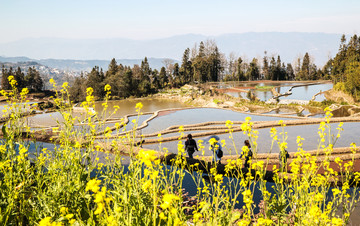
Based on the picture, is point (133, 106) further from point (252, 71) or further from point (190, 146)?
point (252, 71)

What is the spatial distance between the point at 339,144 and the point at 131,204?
15529 mm

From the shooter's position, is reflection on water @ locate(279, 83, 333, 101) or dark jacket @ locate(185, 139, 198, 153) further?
reflection on water @ locate(279, 83, 333, 101)

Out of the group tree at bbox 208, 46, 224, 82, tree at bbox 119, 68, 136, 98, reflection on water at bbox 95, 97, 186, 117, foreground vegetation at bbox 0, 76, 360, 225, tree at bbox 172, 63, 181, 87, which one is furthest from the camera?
tree at bbox 208, 46, 224, 82

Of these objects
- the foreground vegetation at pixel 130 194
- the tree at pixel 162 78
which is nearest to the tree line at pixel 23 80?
the tree at pixel 162 78

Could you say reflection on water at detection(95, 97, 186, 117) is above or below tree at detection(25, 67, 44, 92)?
below

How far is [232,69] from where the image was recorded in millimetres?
98250

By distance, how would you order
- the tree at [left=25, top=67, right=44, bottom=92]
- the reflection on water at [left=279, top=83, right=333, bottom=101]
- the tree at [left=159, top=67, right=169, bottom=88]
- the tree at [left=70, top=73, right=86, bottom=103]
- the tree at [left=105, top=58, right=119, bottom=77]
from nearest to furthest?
the reflection on water at [left=279, top=83, right=333, bottom=101] < the tree at [left=70, top=73, right=86, bottom=103] < the tree at [left=105, top=58, right=119, bottom=77] < the tree at [left=159, top=67, right=169, bottom=88] < the tree at [left=25, top=67, right=44, bottom=92]

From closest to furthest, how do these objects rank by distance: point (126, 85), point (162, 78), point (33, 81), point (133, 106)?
1. point (133, 106)
2. point (126, 85)
3. point (162, 78)
4. point (33, 81)

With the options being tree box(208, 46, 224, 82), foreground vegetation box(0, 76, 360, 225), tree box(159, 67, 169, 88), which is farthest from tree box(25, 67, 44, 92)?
foreground vegetation box(0, 76, 360, 225)

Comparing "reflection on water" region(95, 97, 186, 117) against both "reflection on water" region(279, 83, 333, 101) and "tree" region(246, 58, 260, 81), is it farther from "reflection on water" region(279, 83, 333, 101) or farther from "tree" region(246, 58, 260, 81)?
"tree" region(246, 58, 260, 81)

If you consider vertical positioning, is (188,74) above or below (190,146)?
above

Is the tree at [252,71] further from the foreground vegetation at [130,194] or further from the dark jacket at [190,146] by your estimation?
the foreground vegetation at [130,194]

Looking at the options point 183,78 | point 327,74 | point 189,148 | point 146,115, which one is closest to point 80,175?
point 189,148

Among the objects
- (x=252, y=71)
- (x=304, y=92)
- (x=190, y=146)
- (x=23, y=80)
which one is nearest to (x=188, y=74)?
(x=252, y=71)
